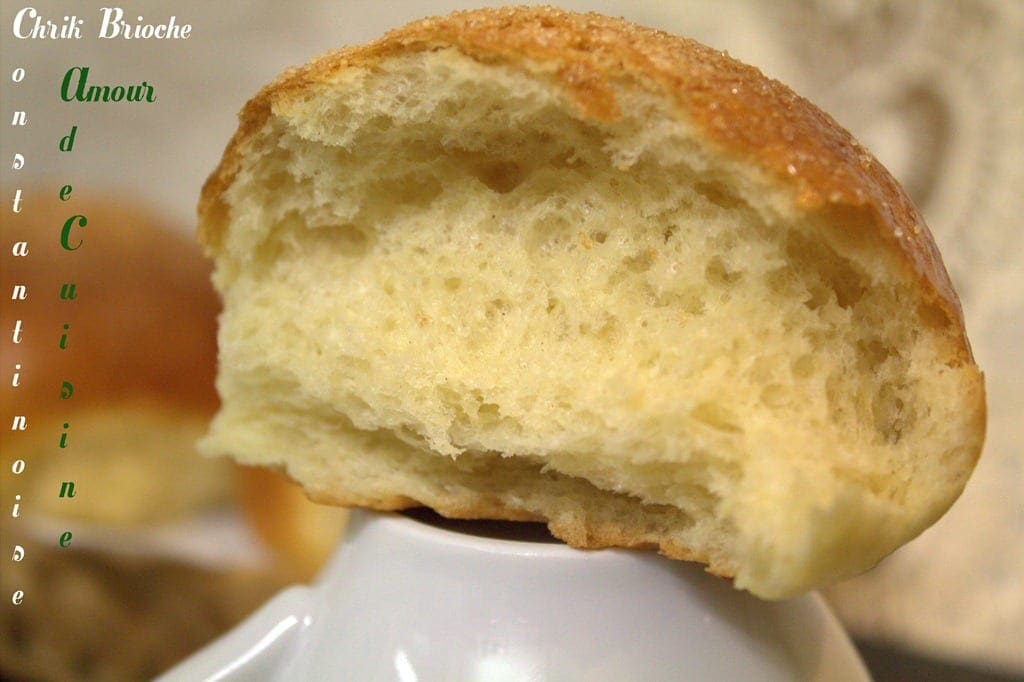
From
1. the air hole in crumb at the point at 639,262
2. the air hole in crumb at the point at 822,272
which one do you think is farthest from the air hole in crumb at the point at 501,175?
the air hole in crumb at the point at 822,272

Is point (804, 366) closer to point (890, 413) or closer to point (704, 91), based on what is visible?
point (890, 413)

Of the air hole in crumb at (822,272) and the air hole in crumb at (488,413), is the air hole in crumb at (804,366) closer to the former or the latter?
the air hole in crumb at (822,272)

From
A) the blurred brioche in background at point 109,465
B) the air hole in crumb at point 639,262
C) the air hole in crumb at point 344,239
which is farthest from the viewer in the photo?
the blurred brioche in background at point 109,465

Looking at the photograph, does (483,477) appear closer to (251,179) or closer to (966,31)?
(251,179)

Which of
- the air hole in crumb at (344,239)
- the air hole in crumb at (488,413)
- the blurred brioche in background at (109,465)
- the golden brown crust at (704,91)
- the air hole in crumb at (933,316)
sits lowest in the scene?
the blurred brioche in background at (109,465)

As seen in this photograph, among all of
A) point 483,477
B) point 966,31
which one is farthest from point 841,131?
point 966,31

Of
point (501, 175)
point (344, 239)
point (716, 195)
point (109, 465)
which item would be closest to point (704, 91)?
point (716, 195)

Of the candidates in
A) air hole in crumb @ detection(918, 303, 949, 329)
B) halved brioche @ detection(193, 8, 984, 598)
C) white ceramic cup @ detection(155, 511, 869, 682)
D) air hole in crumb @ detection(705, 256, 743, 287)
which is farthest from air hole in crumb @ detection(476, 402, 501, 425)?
air hole in crumb @ detection(918, 303, 949, 329)
